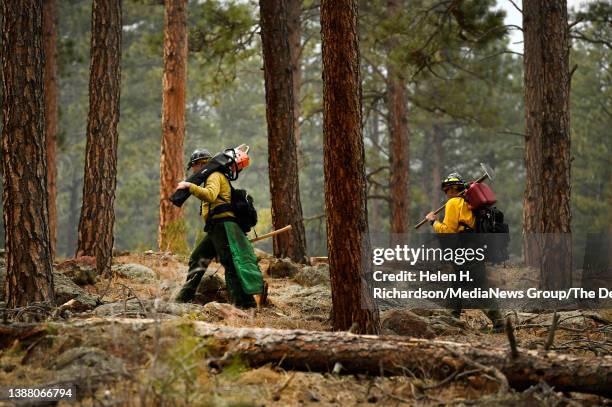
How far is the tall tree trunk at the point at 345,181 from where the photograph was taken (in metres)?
6.55

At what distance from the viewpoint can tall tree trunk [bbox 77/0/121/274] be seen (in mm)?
10711

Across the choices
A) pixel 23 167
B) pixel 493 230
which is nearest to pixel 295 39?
pixel 493 230

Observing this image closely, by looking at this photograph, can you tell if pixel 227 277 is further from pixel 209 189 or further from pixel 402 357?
pixel 402 357

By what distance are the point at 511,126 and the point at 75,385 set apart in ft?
101

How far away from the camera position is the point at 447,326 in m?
7.90

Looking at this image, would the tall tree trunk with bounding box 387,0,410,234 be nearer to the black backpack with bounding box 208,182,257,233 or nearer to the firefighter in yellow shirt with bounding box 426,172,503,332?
the firefighter in yellow shirt with bounding box 426,172,503,332

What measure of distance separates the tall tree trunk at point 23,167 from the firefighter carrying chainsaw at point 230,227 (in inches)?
77.9

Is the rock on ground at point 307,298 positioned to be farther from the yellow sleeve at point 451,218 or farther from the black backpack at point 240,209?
the yellow sleeve at point 451,218

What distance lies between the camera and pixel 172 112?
47.8ft

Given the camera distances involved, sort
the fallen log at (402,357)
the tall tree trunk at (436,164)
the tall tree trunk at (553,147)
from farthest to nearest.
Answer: the tall tree trunk at (436,164) < the tall tree trunk at (553,147) < the fallen log at (402,357)

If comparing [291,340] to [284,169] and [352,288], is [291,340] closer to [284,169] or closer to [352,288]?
[352,288]

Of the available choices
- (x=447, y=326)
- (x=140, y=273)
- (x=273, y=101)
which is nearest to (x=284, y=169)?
(x=273, y=101)

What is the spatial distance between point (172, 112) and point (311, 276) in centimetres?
540

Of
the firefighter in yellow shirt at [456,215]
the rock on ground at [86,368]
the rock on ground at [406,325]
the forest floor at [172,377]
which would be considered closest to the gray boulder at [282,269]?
the firefighter in yellow shirt at [456,215]
